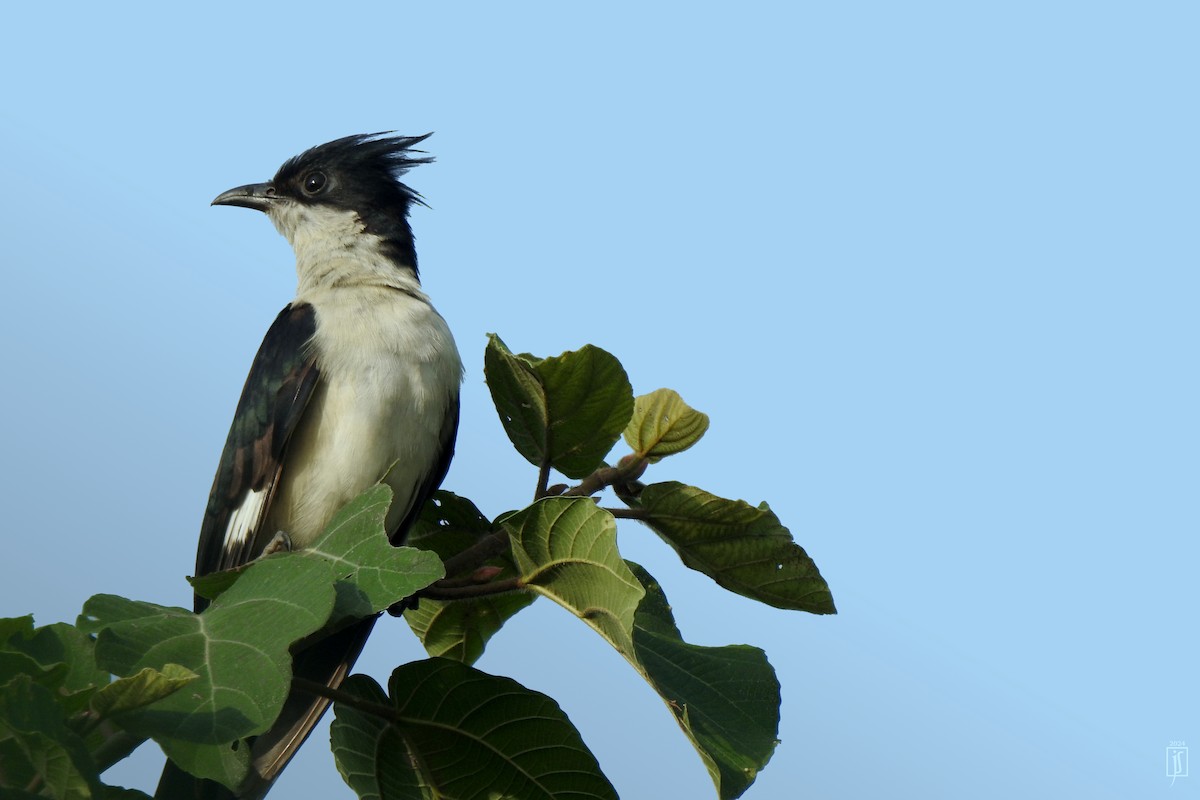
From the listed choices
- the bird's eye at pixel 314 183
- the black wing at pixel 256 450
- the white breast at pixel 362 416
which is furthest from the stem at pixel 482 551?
the bird's eye at pixel 314 183

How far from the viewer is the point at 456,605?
9.20 ft

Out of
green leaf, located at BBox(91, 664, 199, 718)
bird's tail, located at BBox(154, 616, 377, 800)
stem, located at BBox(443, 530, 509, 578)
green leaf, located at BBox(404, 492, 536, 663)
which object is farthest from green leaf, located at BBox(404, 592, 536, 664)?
green leaf, located at BBox(91, 664, 199, 718)

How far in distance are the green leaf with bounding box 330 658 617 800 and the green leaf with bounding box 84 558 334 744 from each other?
0.48 metres

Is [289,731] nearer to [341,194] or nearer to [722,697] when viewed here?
[722,697]

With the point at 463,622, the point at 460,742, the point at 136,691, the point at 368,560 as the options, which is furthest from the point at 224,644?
the point at 463,622

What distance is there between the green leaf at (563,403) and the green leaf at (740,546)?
163mm

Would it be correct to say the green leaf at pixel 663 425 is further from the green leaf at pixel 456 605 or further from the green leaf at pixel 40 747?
the green leaf at pixel 40 747

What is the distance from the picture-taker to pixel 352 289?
12.3 feet

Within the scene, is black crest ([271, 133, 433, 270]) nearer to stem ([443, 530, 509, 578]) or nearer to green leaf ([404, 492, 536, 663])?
green leaf ([404, 492, 536, 663])

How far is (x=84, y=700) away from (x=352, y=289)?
233 cm

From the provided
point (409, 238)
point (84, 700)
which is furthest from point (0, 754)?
point (409, 238)

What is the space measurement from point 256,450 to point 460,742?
4.71 ft

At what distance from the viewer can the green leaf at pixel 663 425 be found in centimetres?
241

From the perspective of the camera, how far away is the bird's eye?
443cm
